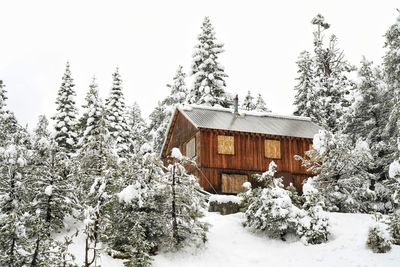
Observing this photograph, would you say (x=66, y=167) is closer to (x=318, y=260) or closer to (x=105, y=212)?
(x=105, y=212)

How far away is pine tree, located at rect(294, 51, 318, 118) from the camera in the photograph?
46062 mm

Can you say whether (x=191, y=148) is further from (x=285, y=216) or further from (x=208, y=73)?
(x=285, y=216)

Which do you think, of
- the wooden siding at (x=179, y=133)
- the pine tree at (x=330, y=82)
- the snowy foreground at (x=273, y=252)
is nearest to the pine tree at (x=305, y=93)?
the pine tree at (x=330, y=82)

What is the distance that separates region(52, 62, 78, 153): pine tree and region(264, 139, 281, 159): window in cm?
1732

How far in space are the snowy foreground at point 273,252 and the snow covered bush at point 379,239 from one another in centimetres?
22

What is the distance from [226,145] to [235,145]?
641mm

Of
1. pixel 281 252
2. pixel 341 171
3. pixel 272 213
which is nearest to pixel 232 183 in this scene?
pixel 341 171

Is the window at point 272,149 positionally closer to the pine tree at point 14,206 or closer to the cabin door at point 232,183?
the cabin door at point 232,183

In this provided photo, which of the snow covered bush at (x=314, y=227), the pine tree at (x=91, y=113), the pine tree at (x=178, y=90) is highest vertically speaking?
the pine tree at (x=178, y=90)

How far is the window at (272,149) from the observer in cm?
3388

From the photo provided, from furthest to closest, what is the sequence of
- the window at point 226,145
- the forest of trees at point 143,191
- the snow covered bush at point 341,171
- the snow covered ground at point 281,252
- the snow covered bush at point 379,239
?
1. the window at point 226,145
2. the snow covered bush at point 341,171
3. the snow covered ground at point 281,252
4. the snow covered bush at point 379,239
5. the forest of trees at point 143,191

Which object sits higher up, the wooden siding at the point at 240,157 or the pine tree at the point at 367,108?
the pine tree at the point at 367,108

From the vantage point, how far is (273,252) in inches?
807

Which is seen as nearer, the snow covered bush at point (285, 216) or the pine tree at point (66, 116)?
the snow covered bush at point (285, 216)
